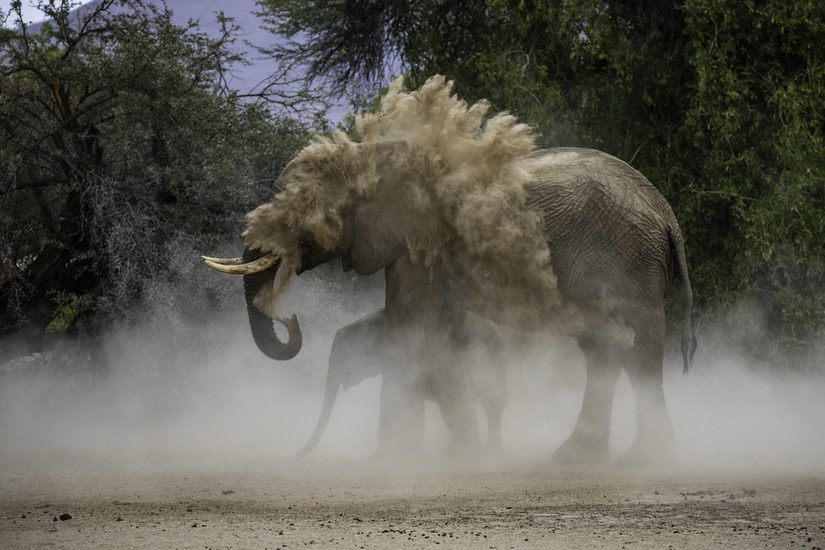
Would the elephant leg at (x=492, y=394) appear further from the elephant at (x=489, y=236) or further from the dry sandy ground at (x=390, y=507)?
the dry sandy ground at (x=390, y=507)

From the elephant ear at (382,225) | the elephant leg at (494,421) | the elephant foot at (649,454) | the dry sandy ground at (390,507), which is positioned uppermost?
the elephant ear at (382,225)

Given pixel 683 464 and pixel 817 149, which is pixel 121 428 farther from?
pixel 817 149

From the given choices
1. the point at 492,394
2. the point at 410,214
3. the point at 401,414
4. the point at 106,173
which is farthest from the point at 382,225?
the point at 106,173

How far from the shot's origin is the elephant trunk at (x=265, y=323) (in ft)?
32.3

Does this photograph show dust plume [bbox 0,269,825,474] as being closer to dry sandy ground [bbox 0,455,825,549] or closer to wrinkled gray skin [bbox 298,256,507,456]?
wrinkled gray skin [bbox 298,256,507,456]

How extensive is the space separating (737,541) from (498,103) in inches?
337

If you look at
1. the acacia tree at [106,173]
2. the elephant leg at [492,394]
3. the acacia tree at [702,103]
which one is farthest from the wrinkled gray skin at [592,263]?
the acacia tree at [702,103]

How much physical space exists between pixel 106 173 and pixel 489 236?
17.4ft

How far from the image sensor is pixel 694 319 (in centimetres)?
1481

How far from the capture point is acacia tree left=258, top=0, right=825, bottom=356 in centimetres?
1410

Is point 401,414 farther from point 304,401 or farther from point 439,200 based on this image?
point 304,401

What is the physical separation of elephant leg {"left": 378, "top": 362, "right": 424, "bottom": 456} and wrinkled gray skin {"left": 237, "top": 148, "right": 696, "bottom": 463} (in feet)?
1.91

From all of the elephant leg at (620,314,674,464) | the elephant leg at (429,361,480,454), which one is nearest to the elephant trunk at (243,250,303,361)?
the elephant leg at (429,361,480,454)

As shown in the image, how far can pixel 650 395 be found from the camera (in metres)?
10.2
